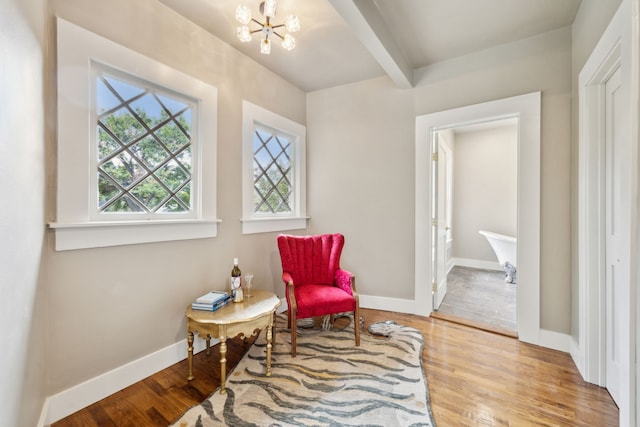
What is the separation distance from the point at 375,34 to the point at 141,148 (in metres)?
1.86

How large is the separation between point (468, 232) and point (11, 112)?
6061mm

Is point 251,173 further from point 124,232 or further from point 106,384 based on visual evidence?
point 106,384

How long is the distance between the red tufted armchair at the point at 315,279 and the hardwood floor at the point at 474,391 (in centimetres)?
61

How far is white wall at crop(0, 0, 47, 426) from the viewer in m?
0.87

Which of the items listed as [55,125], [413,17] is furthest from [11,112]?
[413,17]

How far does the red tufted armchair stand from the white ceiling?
1726 mm

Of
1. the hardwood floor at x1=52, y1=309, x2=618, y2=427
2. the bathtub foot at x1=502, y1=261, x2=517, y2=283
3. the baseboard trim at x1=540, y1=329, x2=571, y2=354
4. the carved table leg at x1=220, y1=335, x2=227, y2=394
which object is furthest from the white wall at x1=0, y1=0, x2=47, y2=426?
the bathtub foot at x1=502, y1=261, x2=517, y2=283

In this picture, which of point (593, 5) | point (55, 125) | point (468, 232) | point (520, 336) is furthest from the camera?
point (468, 232)

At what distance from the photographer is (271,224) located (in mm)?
2891

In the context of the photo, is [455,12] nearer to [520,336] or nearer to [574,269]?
[574,269]

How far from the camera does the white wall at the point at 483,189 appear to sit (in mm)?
5004

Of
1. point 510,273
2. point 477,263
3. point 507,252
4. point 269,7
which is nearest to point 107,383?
point 269,7

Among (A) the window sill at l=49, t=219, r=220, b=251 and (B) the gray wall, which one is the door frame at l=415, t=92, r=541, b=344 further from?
(A) the window sill at l=49, t=219, r=220, b=251

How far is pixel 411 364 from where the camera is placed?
1981 millimetres
